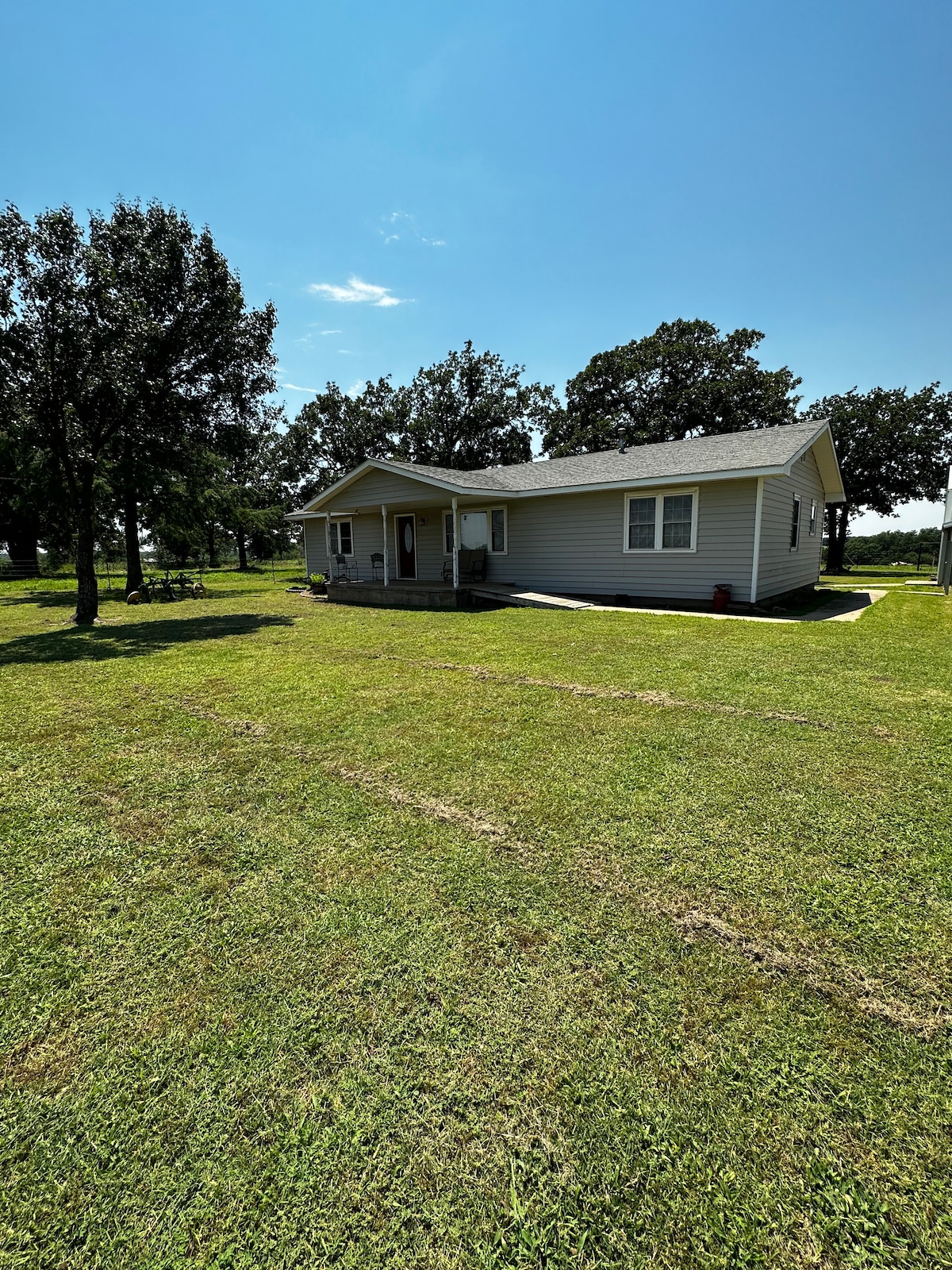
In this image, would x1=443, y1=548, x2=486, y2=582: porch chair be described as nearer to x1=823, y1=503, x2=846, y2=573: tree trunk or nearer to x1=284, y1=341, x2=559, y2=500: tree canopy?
x1=284, y1=341, x2=559, y2=500: tree canopy

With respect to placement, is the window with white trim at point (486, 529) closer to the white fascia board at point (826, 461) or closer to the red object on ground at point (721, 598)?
the red object on ground at point (721, 598)

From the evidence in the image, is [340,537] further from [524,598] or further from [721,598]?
[721,598]

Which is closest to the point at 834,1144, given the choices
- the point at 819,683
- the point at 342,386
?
the point at 819,683

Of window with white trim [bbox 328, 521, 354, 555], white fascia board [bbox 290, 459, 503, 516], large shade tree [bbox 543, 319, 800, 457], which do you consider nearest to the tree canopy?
large shade tree [bbox 543, 319, 800, 457]

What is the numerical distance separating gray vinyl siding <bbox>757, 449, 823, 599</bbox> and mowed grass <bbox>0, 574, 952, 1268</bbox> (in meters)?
7.49

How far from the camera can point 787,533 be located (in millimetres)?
12312

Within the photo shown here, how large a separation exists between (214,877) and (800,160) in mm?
18171

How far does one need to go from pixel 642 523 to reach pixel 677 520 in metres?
0.78

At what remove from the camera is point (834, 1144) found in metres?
1.37

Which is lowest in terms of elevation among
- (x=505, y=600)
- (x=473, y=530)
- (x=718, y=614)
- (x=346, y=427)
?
(x=718, y=614)

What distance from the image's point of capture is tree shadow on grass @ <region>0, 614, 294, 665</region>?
25.4 feet

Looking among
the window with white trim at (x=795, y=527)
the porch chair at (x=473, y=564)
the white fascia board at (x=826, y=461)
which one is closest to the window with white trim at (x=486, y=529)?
the porch chair at (x=473, y=564)

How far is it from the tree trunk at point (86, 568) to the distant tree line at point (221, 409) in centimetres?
4

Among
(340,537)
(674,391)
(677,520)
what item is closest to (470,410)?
(674,391)
